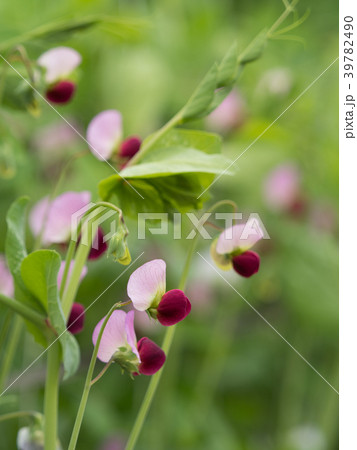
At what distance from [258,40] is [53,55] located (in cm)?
13

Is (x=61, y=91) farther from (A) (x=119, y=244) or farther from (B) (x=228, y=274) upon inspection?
(B) (x=228, y=274)

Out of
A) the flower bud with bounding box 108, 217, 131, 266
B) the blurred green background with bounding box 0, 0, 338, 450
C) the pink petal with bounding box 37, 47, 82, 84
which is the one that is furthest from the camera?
the blurred green background with bounding box 0, 0, 338, 450

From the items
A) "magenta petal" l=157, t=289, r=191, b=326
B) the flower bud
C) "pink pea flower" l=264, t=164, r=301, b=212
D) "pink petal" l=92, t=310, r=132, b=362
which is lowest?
"pink petal" l=92, t=310, r=132, b=362

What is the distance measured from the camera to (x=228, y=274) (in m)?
0.82

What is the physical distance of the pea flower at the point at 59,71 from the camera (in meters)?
0.40

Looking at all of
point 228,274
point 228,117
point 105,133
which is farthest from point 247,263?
point 228,117

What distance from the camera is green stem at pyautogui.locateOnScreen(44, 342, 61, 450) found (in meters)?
0.32

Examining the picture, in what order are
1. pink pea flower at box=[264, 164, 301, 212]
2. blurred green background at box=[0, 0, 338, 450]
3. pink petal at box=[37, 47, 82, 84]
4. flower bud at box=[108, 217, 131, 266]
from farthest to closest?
pink pea flower at box=[264, 164, 301, 212], blurred green background at box=[0, 0, 338, 450], pink petal at box=[37, 47, 82, 84], flower bud at box=[108, 217, 131, 266]

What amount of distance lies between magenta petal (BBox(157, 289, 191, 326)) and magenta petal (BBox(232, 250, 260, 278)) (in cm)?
5

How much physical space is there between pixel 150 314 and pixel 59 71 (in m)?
0.18

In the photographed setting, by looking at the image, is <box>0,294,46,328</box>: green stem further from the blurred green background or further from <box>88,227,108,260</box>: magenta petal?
the blurred green background

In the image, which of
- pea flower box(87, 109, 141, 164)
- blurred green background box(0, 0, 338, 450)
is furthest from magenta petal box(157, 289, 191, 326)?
blurred green background box(0, 0, 338, 450)

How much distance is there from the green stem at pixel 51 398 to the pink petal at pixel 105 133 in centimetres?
11

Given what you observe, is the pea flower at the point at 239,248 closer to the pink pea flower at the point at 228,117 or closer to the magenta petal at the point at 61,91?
the magenta petal at the point at 61,91
